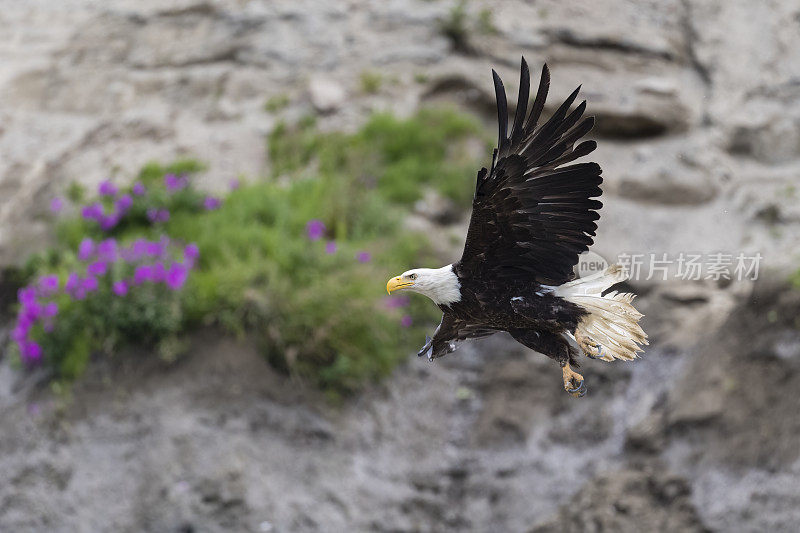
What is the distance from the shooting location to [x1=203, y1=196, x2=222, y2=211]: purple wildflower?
741 cm

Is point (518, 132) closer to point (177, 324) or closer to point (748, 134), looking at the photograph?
point (177, 324)

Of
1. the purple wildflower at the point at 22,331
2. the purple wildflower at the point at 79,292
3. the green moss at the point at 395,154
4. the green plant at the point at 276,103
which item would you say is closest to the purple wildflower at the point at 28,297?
the purple wildflower at the point at 22,331

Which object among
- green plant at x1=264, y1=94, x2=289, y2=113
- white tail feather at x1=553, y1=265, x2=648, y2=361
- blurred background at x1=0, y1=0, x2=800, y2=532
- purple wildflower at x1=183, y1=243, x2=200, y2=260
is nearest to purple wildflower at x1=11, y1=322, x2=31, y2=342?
blurred background at x1=0, y1=0, x2=800, y2=532

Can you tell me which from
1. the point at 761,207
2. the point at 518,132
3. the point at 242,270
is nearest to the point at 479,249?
the point at 518,132

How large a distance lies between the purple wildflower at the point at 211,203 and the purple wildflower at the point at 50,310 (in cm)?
143

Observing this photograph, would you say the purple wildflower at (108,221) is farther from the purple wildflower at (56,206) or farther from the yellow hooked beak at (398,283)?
the yellow hooked beak at (398,283)

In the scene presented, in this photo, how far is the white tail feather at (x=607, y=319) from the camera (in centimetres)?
313

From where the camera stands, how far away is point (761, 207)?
763cm

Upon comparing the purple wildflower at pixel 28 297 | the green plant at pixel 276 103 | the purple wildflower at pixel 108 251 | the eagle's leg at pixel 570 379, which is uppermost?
the eagle's leg at pixel 570 379

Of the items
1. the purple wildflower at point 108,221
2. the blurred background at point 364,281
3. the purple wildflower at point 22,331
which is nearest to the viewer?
the blurred background at point 364,281

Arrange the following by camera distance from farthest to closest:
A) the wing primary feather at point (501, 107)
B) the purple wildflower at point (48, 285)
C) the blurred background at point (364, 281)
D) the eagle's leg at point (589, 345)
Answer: the purple wildflower at point (48, 285)
the blurred background at point (364, 281)
the eagle's leg at point (589, 345)
the wing primary feather at point (501, 107)

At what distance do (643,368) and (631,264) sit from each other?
803 millimetres

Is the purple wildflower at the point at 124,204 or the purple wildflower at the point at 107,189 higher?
the purple wildflower at the point at 107,189

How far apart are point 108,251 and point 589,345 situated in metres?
4.48
